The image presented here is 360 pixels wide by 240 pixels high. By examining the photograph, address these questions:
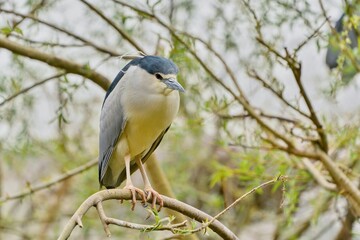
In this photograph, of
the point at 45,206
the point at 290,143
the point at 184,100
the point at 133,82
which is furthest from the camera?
the point at 45,206

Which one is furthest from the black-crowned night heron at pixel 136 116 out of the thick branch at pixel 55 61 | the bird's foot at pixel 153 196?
the thick branch at pixel 55 61

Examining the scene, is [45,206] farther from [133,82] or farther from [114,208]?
[133,82]

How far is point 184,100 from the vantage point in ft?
6.88

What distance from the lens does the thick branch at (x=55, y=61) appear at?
137 cm

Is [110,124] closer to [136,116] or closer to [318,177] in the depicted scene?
[136,116]

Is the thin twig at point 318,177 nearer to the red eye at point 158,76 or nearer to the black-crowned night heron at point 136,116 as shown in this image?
the black-crowned night heron at point 136,116

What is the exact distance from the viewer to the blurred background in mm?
1398

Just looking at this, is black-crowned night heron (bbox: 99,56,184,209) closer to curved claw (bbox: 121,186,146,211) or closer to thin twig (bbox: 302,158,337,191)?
curved claw (bbox: 121,186,146,211)

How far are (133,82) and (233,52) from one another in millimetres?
958

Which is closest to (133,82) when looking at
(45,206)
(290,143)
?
(290,143)

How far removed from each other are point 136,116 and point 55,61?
31 cm

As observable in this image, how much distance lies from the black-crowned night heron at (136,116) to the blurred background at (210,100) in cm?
11

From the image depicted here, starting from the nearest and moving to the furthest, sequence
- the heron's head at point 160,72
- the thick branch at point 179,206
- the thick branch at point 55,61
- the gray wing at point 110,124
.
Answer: the thick branch at point 179,206
the heron's head at point 160,72
the gray wing at point 110,124
the thick branch at point 55,61

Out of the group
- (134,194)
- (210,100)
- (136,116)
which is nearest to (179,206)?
(134,194)
